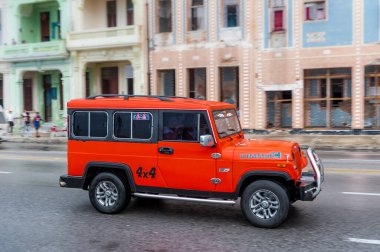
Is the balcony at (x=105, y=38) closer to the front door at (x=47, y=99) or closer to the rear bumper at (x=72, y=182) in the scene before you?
the front door at (x=47, y=99)

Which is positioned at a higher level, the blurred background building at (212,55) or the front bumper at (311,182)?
the blurred background building at (212,55)

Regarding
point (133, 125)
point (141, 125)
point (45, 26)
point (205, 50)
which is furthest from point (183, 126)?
point (45, 26)

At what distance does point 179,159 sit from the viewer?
24.7ft

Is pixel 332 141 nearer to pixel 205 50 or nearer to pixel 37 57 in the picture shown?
pixel 205 50

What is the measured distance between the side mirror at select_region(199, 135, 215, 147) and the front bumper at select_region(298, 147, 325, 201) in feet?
4.81

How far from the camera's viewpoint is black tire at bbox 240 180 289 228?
22.8 ft

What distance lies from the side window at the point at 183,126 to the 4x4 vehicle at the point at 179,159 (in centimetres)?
2

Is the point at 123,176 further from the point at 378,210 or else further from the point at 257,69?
the point at 257,69

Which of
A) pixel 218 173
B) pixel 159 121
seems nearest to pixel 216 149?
pixel 218 173

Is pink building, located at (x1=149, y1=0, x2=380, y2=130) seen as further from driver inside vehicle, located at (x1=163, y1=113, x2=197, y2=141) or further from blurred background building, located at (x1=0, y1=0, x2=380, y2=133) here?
driver inside vehicle, located at (x1=163, y1=113, x2=197, y2=141)

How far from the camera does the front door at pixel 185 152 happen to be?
7.38 meters

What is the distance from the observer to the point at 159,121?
7727mm

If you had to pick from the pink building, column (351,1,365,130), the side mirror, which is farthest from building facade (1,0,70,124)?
the side mirror

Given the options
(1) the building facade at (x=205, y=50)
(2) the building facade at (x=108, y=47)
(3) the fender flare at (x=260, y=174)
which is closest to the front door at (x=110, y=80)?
(2) the building facade at (x=108, y=47)
